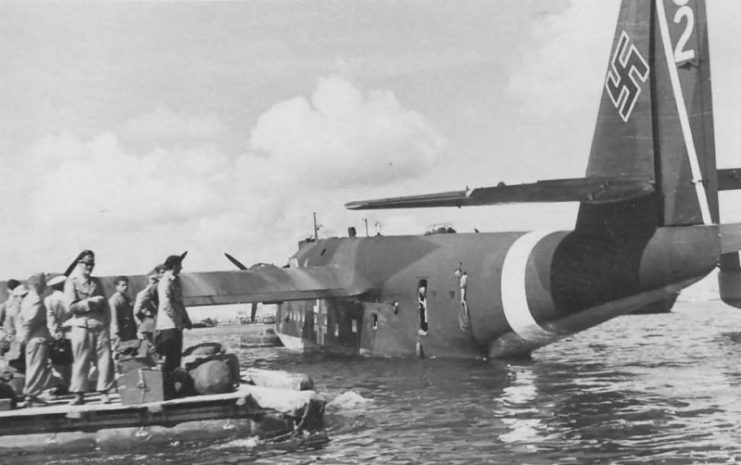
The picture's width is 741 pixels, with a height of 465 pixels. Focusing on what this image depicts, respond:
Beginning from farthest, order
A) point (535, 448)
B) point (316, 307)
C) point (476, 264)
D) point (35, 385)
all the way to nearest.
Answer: point (316, 307) < point (476, 264) < point (35, 385) < point (535, 448)

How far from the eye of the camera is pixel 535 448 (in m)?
11.8

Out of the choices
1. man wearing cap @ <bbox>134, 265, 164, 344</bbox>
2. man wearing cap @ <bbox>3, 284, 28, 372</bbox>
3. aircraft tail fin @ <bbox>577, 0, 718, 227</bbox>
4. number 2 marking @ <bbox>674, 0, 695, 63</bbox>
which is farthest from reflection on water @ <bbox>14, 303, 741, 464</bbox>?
number 2 marking @ <bbox>674, 0, 695, 63</bbox>

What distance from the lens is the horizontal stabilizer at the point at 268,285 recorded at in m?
27.4

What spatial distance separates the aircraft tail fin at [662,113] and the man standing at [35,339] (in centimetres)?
1277

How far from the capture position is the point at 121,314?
15.4 meters

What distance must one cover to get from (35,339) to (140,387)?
2243 mm

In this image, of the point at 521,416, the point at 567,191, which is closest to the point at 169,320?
the point at 521,416

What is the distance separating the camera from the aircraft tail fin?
1695cm

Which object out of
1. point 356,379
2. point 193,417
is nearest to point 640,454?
point 193,417

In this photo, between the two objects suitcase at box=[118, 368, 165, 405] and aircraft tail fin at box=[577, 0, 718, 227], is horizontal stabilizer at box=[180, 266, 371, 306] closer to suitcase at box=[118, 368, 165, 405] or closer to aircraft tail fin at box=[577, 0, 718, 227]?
aircraft tail fin at box=[577, 0, 718, 227]

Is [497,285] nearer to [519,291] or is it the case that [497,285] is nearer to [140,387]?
[519,291]

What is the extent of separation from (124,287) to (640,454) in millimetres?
9592

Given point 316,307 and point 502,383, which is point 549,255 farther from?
point 316,307

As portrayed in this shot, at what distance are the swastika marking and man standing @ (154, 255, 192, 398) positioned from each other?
36.4 feet
